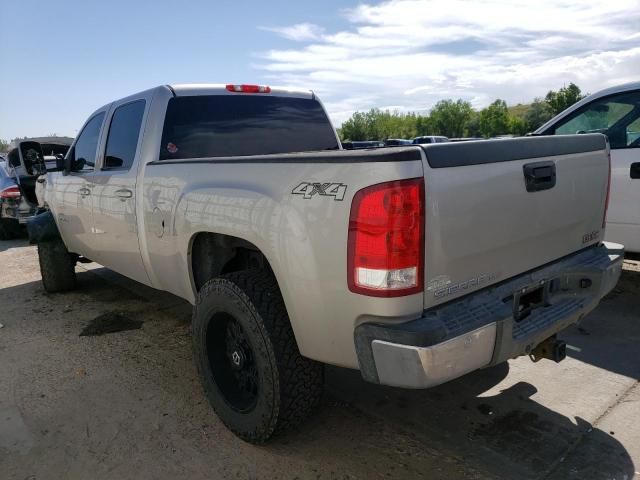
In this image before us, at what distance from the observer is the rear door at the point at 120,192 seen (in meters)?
3.78

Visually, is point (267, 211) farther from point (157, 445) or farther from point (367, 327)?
point (157, 445)

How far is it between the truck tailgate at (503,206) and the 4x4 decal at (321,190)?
34 centimetres

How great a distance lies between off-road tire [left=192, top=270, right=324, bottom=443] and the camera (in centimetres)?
244

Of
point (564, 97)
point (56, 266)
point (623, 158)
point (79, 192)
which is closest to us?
point (623, 158)

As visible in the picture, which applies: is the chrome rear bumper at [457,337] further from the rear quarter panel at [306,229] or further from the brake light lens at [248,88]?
the brake light lens at [248,88]

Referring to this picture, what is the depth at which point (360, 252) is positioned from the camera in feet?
6.64

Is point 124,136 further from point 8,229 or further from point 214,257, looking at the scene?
point 8,229

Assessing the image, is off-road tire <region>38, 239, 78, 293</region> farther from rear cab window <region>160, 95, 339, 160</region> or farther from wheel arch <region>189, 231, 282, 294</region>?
wheel arch <region>189, 231, 282, 294</region>

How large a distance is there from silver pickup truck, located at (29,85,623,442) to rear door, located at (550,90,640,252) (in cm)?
164

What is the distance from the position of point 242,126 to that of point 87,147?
5.91 feet

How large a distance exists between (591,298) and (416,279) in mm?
1294

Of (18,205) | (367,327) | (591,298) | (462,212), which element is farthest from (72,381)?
(18,205)

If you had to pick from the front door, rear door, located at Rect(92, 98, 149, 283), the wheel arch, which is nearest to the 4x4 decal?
the wheel arch

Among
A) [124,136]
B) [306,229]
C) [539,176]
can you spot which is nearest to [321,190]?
[306,229]
